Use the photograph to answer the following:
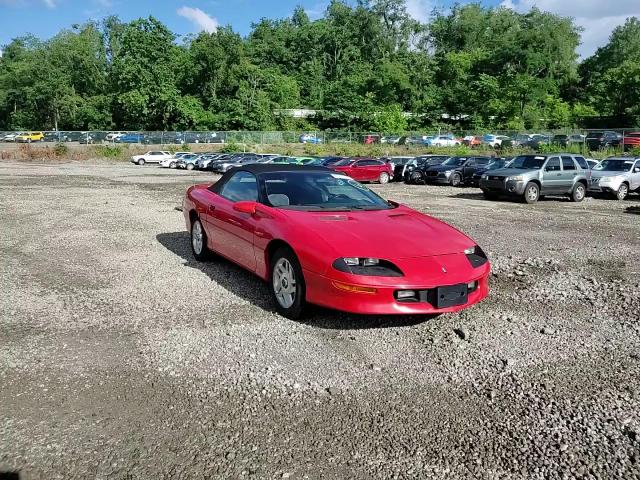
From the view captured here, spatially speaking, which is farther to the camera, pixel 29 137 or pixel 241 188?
pixel 29 137

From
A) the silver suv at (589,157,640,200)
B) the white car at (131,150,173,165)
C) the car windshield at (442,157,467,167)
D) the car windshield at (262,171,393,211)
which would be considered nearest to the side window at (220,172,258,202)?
the car windshield at (262,171,393,211)

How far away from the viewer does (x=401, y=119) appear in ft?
255

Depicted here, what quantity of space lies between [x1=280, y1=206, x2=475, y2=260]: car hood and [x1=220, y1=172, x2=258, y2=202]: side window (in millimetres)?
790

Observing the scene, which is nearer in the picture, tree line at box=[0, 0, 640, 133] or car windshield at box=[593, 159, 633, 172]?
car windshield at box=[593, 159, 633, 172]

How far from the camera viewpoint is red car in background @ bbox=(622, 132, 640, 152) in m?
44.4

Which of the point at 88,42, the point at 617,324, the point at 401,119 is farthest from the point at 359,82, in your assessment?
the point at 617,324

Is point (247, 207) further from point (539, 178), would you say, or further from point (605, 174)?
point (605, 174)

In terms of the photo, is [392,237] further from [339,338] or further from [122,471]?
[122,471]

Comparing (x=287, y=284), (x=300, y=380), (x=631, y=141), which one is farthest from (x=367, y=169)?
(x=631, y=141)

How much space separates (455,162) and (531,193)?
9.46 m

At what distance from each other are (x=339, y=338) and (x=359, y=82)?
293ft

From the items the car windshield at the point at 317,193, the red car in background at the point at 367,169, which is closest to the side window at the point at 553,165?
the red car in background at the point at 367,169

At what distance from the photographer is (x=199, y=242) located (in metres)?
7.42

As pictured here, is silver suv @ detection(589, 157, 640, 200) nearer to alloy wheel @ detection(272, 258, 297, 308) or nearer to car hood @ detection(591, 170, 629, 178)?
car hood @ detection(591, 170, 629, 178)
